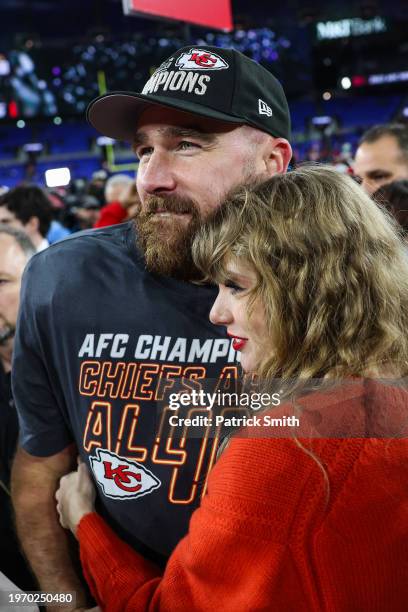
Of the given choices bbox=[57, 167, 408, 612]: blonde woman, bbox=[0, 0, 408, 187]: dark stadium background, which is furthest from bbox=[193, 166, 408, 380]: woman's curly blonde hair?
bbox=[0, 0, 408, 187]: dark stadium background

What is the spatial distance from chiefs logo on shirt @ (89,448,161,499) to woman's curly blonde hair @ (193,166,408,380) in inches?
13.6

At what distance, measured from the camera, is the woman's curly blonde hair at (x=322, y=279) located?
926 mm

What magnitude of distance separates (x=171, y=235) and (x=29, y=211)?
93.1 inches

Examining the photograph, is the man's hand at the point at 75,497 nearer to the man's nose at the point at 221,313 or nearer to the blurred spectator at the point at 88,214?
the man's nose at the point at 221,313

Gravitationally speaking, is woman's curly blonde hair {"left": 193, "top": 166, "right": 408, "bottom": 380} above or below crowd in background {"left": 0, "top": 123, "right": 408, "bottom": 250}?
above

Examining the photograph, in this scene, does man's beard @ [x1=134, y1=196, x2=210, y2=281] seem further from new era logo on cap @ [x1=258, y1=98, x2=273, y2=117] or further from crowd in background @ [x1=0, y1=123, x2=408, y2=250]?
crowd in background @ [x1=0, y1=123, x2=408, y2=250]

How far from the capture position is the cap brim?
1.20 meters

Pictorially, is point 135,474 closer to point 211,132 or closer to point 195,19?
point 211,132

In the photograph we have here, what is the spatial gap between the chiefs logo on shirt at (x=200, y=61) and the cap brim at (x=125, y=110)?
90 mm

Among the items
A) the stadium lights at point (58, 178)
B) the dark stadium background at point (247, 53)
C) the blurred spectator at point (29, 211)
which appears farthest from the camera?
the dark stadium background at point (247, 53)

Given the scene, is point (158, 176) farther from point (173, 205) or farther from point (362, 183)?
point (362, 183)

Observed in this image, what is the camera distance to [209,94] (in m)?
1.23

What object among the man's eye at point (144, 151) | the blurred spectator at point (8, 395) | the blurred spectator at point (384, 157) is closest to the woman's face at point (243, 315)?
the man's eye at point (144, 151)

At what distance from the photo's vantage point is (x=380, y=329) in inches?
37.0
